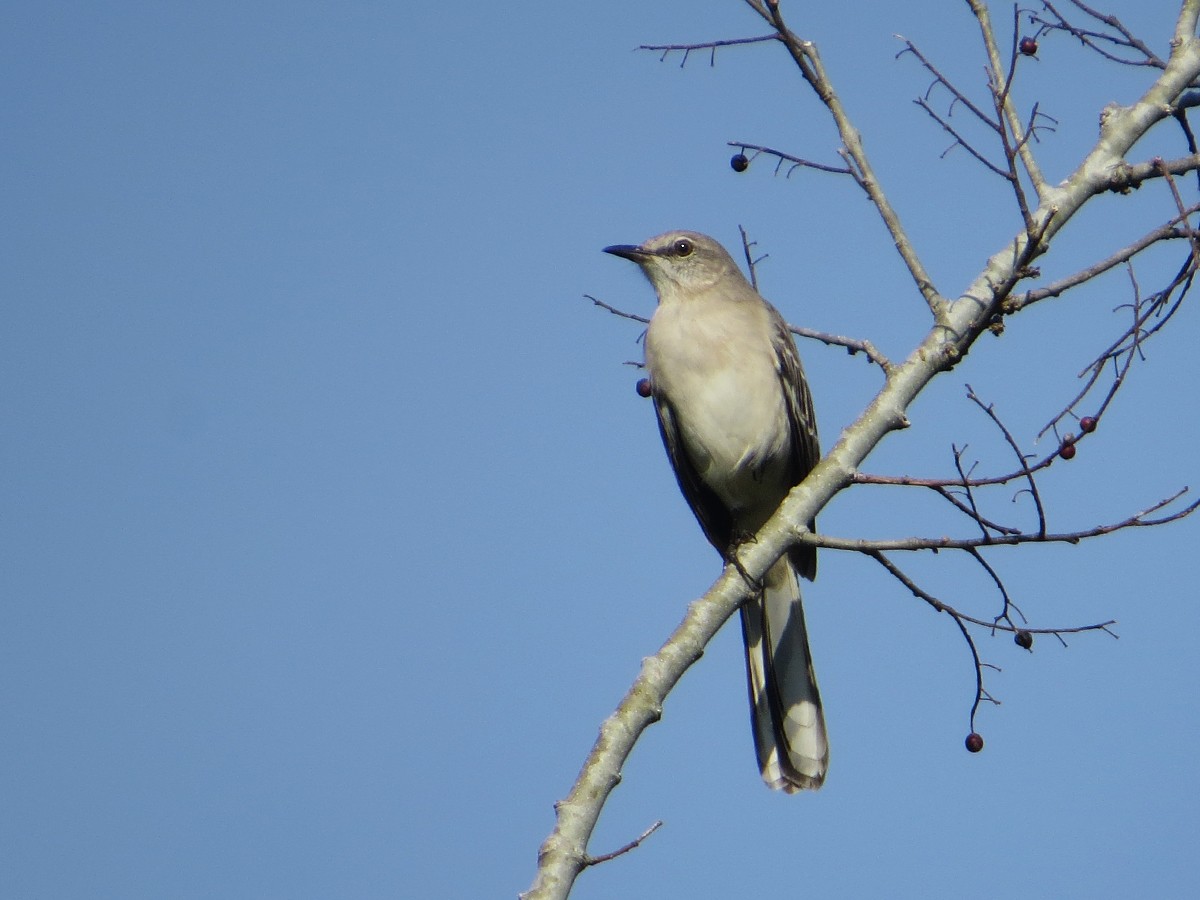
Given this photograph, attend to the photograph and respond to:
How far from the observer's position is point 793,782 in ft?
18.4

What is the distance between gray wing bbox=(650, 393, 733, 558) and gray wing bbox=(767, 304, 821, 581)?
416 millimetres

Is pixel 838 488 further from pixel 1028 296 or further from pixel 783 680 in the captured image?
pixel 783 680

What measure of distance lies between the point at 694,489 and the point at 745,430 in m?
0.51

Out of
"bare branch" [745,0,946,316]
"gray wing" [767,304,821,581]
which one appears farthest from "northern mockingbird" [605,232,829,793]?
"bare branch" [745,0,946,316]

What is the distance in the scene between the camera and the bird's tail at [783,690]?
568 cm

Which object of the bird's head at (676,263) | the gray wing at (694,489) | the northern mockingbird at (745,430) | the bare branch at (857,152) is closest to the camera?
the bare branch at (857,152)

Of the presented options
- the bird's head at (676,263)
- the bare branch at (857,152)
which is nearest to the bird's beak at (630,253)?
the bird's head at (676,263)

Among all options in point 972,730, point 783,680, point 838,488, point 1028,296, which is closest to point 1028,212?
point 1028,296

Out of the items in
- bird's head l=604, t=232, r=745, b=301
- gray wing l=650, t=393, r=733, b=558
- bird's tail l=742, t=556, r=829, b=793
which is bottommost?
bird's tail l=742, t=556, r=829, b=793

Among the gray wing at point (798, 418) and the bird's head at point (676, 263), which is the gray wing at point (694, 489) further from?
the bird's head at point (676, 263)

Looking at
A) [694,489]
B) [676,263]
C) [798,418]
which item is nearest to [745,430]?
[798,418]

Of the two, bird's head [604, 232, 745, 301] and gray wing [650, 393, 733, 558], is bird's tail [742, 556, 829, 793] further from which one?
bird's head [604, 232, 745, 301]

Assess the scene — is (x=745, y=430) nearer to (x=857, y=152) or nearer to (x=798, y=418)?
(x=798, y=418)

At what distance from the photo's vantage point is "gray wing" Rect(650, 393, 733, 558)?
6.50 m
